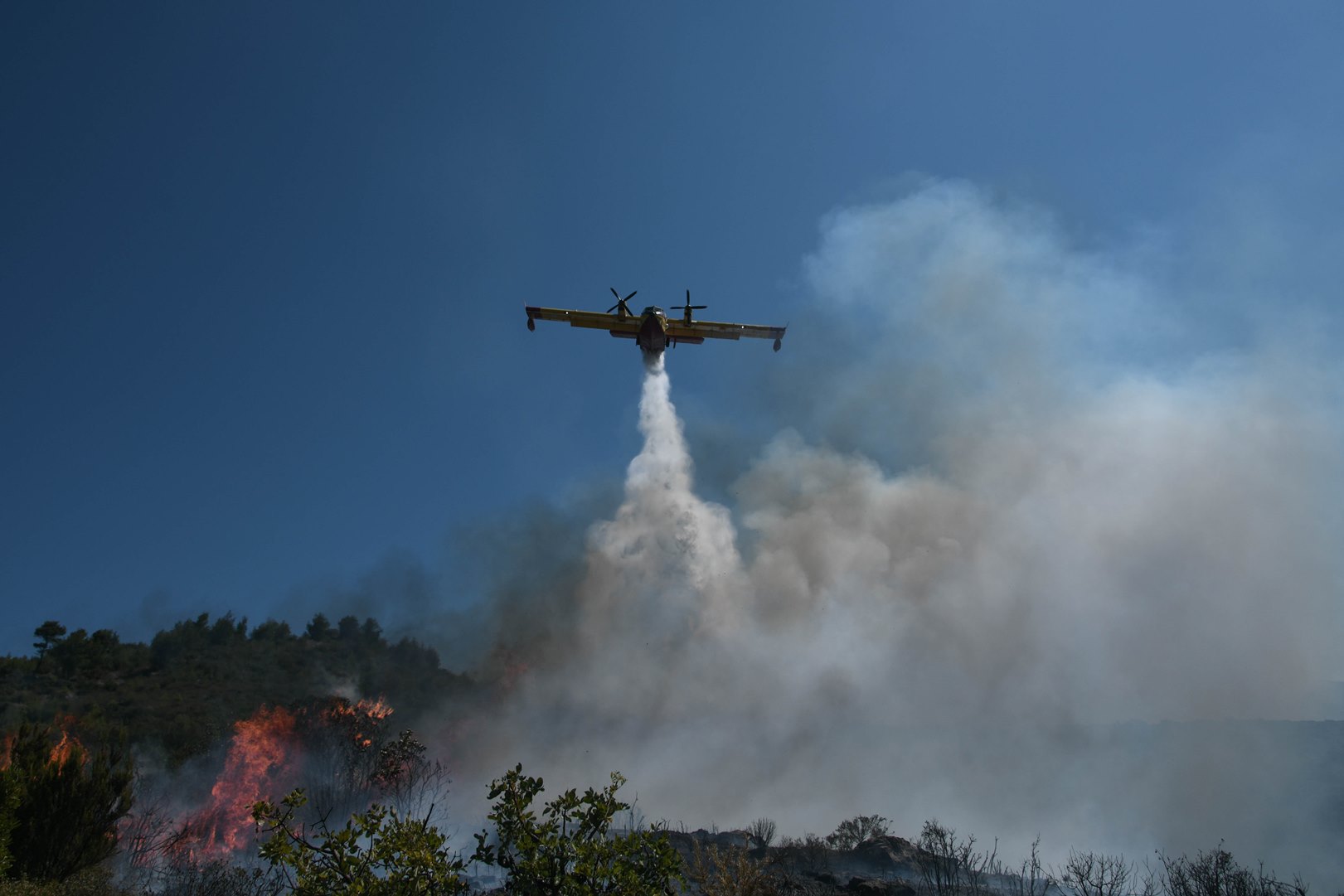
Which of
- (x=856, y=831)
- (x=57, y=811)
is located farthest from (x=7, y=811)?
(x=856, y=831)

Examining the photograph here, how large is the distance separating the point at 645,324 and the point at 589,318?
5.34m

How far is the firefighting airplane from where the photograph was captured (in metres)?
60.9

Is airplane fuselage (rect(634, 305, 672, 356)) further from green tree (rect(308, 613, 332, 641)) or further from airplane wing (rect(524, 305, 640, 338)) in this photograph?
green tree (rect(308, 613, 332, 641))

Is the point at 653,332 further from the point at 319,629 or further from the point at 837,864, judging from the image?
the point at 319,629

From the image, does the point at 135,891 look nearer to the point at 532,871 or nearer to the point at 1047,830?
the point at 532,871

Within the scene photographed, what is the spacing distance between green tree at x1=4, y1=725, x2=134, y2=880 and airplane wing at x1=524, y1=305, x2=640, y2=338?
140 feet

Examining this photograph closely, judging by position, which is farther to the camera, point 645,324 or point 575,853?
point 645,324

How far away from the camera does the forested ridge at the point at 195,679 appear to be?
87312 mm

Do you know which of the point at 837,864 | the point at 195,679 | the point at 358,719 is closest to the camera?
the point at 837,864

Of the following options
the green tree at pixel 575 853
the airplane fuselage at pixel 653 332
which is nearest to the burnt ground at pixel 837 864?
the green tree at pixel 575 853

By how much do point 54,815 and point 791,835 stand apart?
7751cm

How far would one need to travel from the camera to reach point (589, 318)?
61.9 m

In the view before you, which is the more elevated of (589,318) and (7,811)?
(589,318)

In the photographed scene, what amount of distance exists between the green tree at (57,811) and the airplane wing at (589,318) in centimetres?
4256
